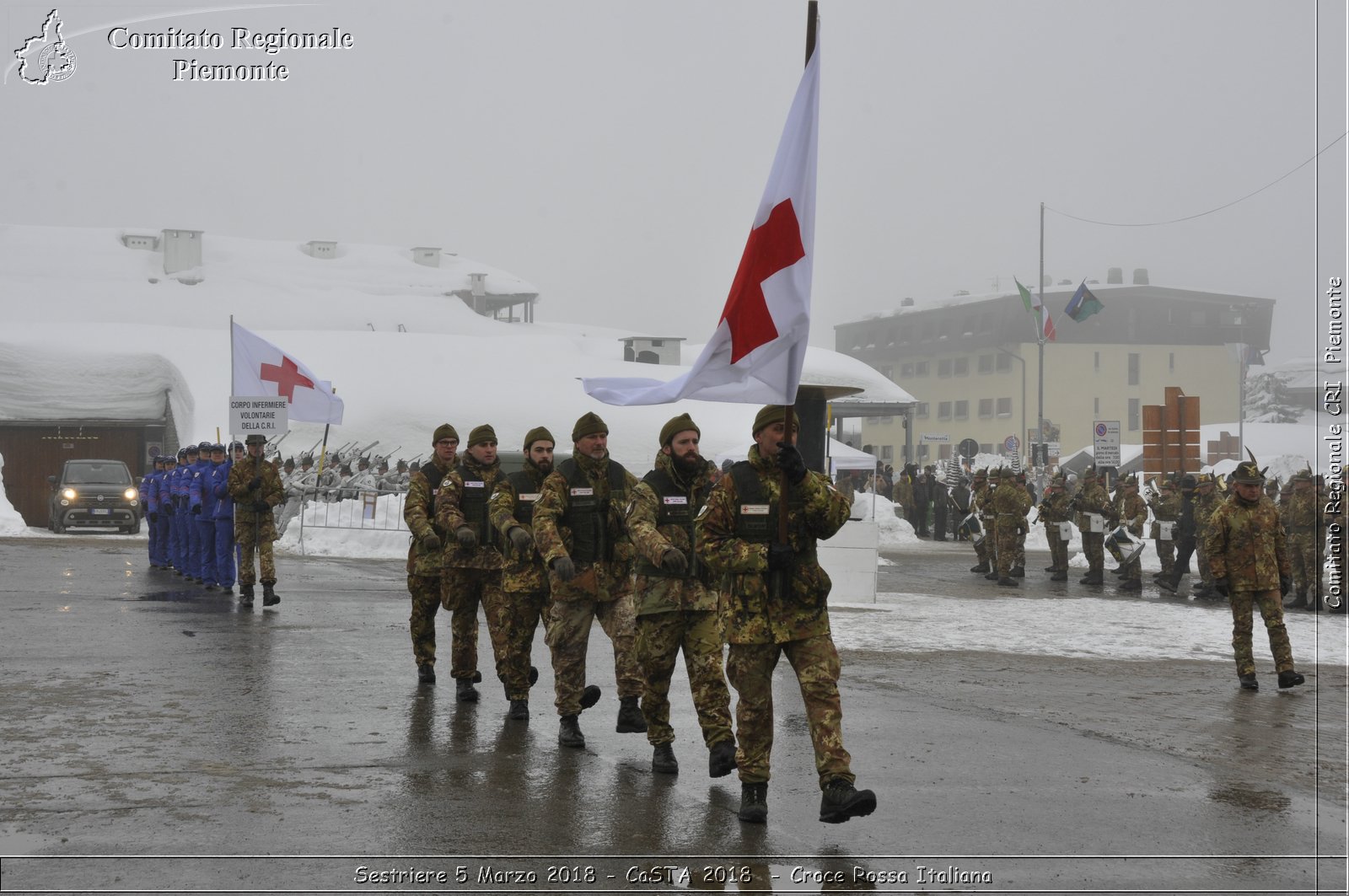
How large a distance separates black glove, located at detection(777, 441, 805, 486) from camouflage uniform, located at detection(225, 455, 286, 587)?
1043 cm

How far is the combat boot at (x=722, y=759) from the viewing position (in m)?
6.93

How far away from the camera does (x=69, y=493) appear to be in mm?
32562

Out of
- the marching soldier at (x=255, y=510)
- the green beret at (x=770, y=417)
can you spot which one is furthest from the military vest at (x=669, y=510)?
the marching soldier at (x=255, y=510)

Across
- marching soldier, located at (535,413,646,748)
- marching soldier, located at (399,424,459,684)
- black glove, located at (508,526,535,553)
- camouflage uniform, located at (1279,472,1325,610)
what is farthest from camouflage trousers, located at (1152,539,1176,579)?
black glove, located at (508,526,535,553)

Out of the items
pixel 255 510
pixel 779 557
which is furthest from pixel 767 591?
pixel 255 510

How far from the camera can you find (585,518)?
841 cm

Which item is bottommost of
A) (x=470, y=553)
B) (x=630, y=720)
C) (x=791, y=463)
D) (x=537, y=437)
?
(x=630, y=720)

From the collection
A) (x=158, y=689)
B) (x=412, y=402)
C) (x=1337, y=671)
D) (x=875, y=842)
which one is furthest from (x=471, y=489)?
(x=412, y=402)

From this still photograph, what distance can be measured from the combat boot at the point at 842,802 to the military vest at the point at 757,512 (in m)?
1.05

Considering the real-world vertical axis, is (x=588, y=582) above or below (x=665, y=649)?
above

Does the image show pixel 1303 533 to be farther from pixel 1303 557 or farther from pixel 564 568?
pixel 564 568

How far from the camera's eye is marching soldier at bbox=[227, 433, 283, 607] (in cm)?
1568

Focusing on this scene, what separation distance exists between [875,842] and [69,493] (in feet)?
98.9

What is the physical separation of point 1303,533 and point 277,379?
16.4 meters
